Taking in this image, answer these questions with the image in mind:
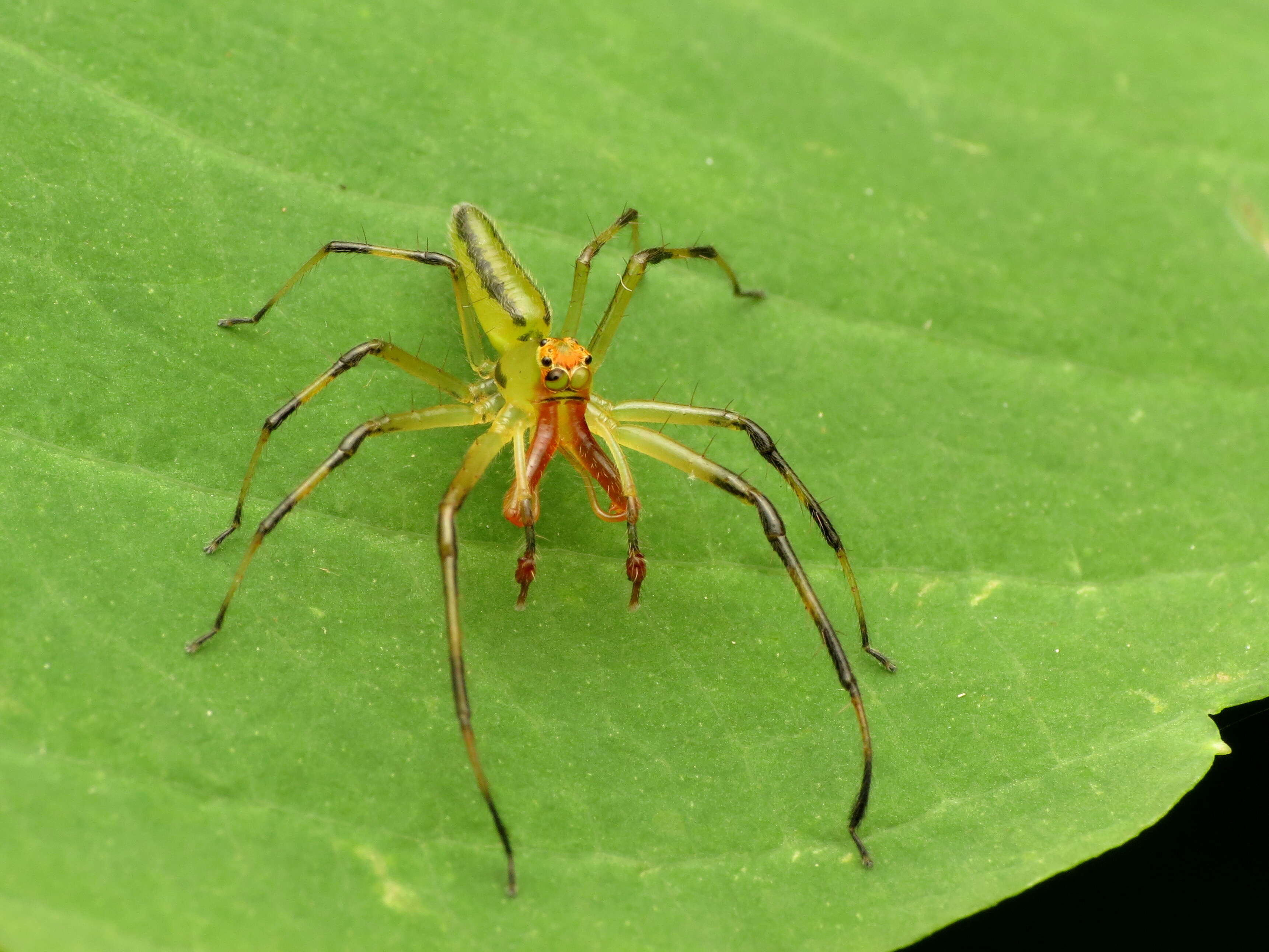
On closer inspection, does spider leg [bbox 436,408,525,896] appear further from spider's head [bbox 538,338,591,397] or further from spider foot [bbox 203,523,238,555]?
spider foot [bbox 203,523,238,555]

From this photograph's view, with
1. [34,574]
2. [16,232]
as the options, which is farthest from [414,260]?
[34,574]

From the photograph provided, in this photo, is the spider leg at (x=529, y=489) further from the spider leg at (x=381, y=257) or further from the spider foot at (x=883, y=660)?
the spider foot at (x=883, y=660)

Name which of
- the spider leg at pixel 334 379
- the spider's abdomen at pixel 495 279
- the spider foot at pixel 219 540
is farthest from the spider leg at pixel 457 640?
the spider's abdomen at pixel 495 279

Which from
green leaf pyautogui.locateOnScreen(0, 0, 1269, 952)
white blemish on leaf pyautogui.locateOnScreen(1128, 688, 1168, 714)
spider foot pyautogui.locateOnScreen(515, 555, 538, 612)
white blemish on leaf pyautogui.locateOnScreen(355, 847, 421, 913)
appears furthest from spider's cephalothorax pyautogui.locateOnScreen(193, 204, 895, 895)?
white blemish on leaf pyautogui.locateOnScreen(1128, 688, 1168, 714)

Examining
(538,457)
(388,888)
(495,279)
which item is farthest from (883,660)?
(495,279)

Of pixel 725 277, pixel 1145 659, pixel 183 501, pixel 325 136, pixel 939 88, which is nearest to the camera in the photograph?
pixel 183 501

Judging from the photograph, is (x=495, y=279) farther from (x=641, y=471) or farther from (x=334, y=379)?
(x=641, y=471)

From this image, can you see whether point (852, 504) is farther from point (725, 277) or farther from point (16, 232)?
point (16, 232)
